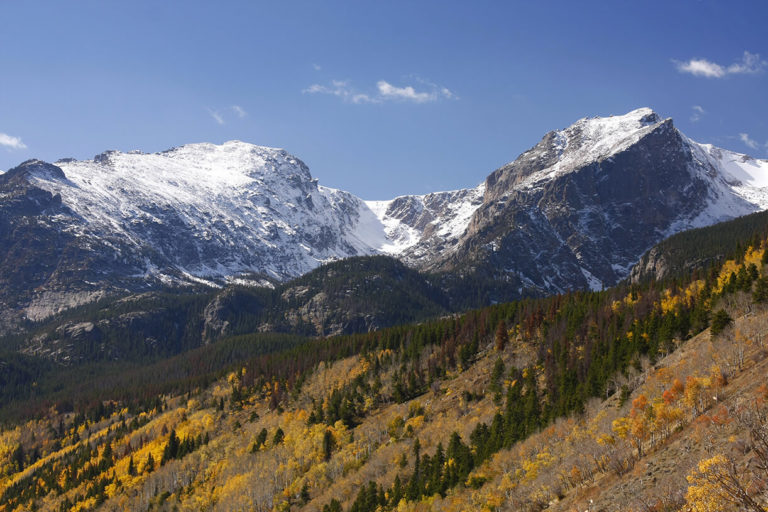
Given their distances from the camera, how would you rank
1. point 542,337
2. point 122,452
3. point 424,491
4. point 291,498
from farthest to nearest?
point 122,452 < point 542,337 < point 291,498 < point 424,491

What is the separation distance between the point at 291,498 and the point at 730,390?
7977 centimetres

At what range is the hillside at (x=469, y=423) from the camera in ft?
139

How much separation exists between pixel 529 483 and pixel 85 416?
620 feet

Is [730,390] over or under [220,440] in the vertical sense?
over

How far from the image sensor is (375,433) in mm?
111500

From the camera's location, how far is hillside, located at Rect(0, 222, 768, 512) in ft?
139

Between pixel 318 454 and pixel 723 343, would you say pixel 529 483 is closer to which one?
pixel 723 343

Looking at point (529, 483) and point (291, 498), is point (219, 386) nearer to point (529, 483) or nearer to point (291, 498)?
point (291, 498)

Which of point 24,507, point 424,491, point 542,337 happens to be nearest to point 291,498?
point 424,491

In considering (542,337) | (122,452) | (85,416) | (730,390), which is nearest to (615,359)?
(542,337)

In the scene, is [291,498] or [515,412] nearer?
[515,412]

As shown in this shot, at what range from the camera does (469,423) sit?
94.6 m

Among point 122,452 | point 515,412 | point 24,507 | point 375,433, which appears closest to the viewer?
point 515,412

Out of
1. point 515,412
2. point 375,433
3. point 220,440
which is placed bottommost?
point 220,440
